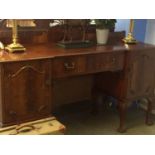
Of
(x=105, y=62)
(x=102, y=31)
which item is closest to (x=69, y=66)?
(x=105, y=62)

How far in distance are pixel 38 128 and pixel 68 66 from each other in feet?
1.37

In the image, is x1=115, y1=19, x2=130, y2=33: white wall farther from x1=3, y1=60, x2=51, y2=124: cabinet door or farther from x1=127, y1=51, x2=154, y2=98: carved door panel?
x1=3, y1=60, x2=51, y2=124: cabinet door

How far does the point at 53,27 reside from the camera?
6.65 ft

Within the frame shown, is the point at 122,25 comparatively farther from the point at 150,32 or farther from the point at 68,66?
the point at 68,66

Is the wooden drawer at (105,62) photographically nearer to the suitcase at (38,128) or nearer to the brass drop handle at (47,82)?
the brass drop handle at (47,82)

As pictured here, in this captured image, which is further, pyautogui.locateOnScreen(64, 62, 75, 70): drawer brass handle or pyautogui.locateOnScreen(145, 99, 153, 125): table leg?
pyautogui.locateOnScreen(145, 99, 153, 125): table leg

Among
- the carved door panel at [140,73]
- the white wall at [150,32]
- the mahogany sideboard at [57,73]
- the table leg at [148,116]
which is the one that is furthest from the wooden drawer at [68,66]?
the white wall at [150,32]

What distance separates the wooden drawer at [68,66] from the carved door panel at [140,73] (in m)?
0.43

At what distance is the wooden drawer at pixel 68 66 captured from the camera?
5.30 ft

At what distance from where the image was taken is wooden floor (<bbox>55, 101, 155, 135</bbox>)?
7.01 feet

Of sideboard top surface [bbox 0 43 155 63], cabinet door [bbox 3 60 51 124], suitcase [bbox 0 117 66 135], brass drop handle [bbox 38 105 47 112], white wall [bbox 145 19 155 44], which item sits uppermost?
white wall [bbox 145 19 155 44]

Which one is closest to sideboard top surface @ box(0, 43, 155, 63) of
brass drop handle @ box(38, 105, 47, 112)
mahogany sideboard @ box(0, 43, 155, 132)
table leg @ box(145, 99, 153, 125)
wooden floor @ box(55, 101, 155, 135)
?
mahogany sideboard @ box(0, 43, 155, 132)

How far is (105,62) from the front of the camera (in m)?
1.85
